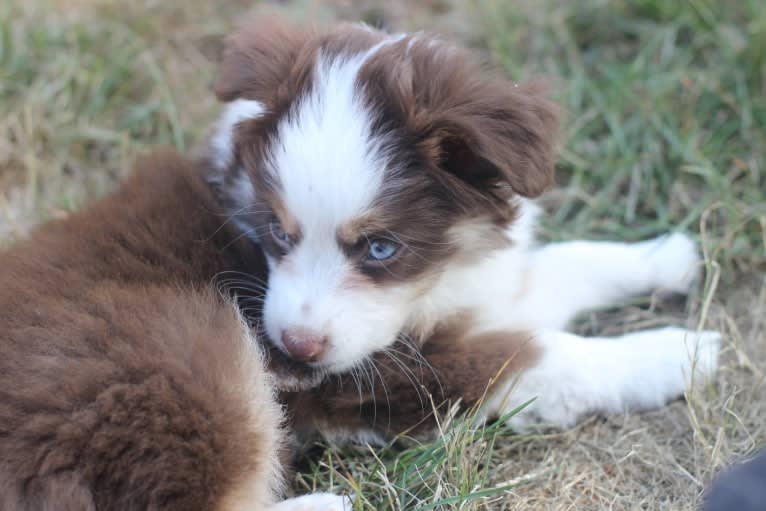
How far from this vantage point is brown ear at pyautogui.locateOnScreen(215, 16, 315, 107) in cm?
296

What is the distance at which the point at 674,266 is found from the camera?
3.94 m

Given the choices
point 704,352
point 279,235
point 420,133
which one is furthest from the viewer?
point 704,352

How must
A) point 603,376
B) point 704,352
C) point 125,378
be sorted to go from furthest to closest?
point 704,352, point 603,376, point 125,378

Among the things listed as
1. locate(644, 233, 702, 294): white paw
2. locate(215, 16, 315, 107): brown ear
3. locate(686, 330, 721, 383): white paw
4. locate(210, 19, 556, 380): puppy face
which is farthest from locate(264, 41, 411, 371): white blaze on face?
locate(644, 233, 702, 294): white paw

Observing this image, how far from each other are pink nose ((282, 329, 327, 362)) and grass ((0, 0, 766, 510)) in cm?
48

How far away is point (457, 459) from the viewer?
286 centimetres

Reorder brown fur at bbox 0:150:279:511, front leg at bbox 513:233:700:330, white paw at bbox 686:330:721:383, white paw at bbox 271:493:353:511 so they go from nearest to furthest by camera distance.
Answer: brown fur at bbox 0:150:279:511 < white paw at bbox 271:493:353:511 < white paw at bbox 686:330:721:383 < front leg at bbox 513:233:700:330

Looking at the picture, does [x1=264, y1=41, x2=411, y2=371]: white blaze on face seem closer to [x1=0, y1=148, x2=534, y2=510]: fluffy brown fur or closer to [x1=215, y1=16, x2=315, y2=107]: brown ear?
[x1=215, y1=16, x2=315, y2=107]: brown ear

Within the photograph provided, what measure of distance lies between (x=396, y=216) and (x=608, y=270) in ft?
5.06

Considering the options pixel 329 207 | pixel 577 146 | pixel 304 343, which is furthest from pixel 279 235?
pixel 577 146

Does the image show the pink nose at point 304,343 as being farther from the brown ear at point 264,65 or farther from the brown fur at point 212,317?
the brown ear at point 264,65

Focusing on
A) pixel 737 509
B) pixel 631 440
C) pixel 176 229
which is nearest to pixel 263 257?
pixel 176 229

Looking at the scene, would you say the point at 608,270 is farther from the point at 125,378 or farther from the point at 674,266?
the point at 125,378

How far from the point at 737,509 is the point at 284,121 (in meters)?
1.89
